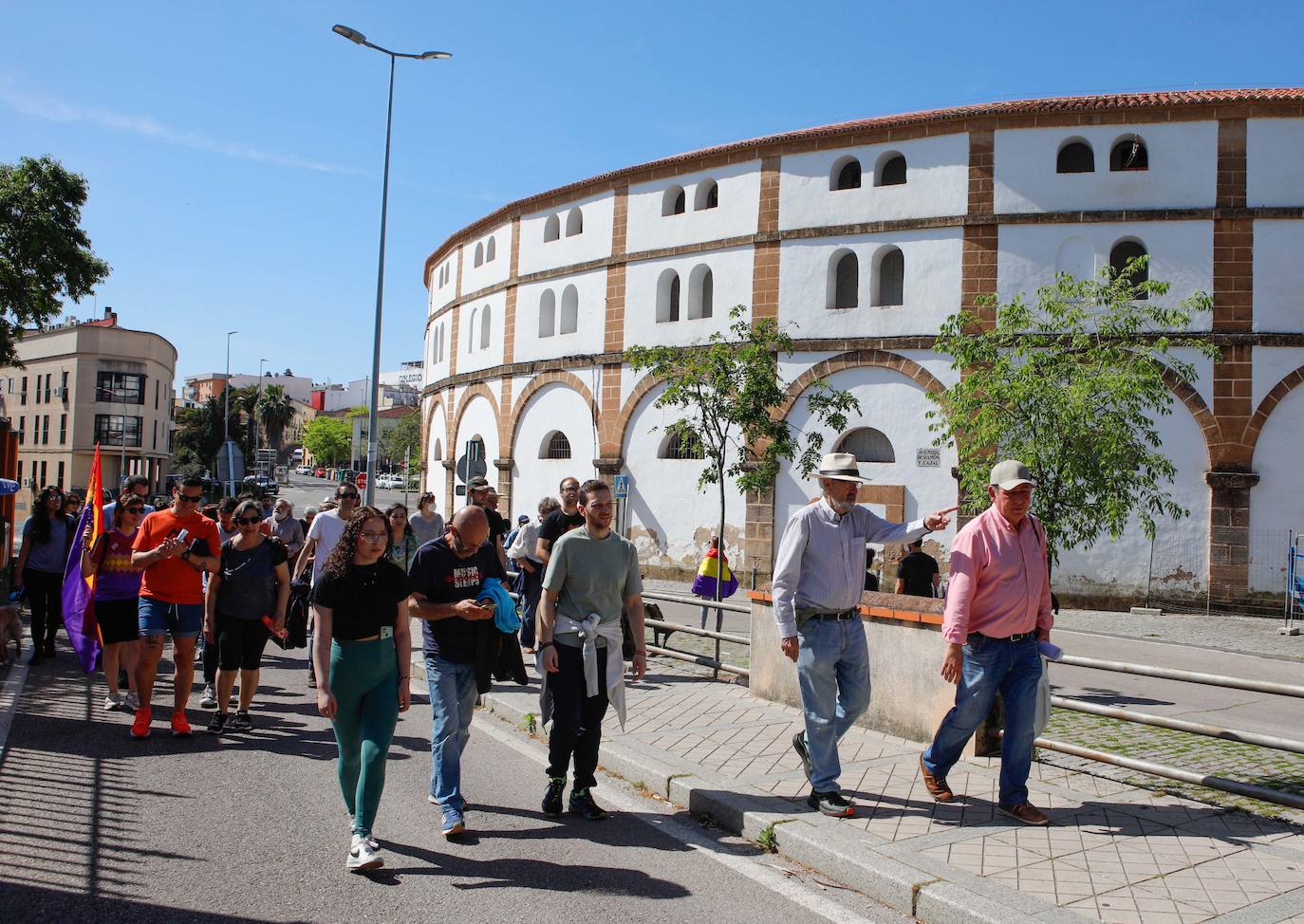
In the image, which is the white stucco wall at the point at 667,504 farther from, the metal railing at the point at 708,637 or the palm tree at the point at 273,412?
the palm tree at the point at 273,412

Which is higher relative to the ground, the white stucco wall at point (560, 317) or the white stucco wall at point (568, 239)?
the white stucco wall at point (568, 239)

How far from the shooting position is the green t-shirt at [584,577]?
6.04m

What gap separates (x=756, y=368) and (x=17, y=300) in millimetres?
13458

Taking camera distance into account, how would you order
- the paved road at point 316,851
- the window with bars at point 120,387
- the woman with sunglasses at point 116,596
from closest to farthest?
the paved road at point 316,851, the woman with sunglasses at point 116,596, the window with bars at point 120,387

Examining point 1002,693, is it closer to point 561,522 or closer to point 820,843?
point 820,843

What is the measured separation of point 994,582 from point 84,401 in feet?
227

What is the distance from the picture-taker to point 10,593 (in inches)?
532

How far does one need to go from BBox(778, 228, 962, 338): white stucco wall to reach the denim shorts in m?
18.2

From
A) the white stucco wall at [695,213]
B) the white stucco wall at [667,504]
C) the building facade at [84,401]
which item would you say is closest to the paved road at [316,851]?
the white stucco wall at [667,504]

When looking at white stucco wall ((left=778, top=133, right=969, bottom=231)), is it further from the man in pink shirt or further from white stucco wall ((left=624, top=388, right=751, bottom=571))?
the man in pink shirt

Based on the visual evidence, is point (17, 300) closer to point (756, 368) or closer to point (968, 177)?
point (756, 368)

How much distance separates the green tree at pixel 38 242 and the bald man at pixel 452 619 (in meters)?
16.9

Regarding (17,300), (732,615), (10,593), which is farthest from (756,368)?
(17,300)

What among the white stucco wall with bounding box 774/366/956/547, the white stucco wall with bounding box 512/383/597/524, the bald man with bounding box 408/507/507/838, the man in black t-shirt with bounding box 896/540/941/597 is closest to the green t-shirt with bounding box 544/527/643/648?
the bald man with bounding box 408/507/507/838
